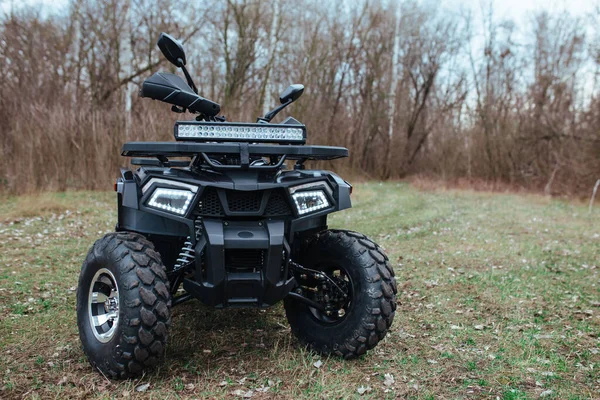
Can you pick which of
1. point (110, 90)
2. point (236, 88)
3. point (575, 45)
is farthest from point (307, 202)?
point (575, 45)

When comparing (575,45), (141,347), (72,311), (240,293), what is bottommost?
(72,311)

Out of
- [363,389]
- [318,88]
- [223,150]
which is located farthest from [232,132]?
[318,88]

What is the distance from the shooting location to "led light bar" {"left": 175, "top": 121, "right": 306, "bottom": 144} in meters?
3.05

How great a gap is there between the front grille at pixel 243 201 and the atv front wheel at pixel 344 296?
0.60m

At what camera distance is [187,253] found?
3412 mm

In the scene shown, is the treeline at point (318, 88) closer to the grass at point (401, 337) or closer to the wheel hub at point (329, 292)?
the grass at point (401, 337)

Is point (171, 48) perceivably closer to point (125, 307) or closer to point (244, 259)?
point (244, 259)

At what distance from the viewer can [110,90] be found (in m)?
19.4

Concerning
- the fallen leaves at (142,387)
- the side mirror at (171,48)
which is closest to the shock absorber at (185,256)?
the fallen leaves at (142,387)

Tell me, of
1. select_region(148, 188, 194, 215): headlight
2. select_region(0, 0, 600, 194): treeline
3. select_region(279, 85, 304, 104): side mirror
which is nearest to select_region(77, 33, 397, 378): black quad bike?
select_region(148, 188, 194, 215): headlight

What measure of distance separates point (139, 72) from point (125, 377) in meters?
18.6

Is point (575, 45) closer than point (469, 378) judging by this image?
No

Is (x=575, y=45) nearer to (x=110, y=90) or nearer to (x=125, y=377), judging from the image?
(x=110, y=90)

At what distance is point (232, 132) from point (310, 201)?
0.66 m
